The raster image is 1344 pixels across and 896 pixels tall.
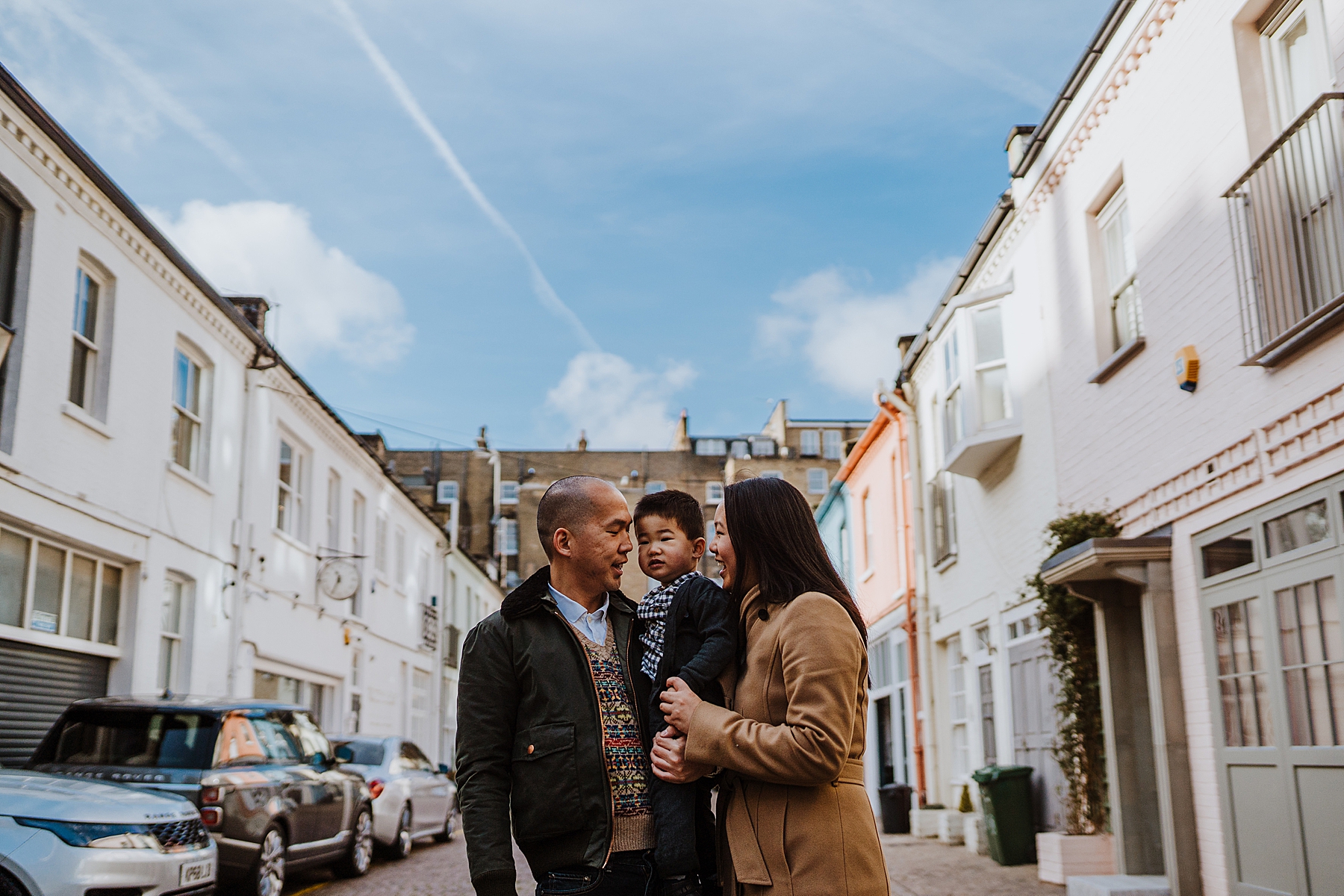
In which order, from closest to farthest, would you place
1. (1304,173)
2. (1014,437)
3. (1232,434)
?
(1304,173) < (1232,434) < (1014,437)

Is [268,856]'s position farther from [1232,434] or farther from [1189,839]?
[1232,434]

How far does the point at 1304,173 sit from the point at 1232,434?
1853 millimetres

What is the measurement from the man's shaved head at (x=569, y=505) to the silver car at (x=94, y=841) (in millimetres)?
4417

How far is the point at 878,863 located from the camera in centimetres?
311

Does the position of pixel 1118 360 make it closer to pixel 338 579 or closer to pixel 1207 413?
pixel 1207 413

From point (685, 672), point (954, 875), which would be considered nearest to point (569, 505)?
point (685, 672)

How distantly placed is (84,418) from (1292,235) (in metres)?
10.4

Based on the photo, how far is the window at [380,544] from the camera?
2442 centimetres

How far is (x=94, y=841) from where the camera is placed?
22.3ft

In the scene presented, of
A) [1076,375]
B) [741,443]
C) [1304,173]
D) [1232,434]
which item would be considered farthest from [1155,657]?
[741,443]

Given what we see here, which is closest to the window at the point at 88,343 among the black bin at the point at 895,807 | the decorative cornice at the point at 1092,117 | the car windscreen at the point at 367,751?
the car windscreen at the point at 367,751

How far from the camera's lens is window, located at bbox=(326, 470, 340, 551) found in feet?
70.3

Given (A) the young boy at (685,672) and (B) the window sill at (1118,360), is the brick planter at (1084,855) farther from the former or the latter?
(A) the young boy at (685,672)

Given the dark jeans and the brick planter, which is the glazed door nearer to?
the brick planter
